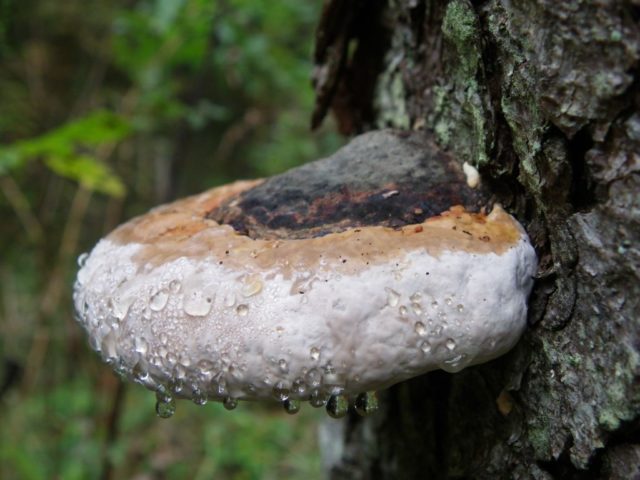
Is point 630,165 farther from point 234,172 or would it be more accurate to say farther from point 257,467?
point 234,172

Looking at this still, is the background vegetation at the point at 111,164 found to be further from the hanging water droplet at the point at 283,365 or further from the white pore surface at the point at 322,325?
the hanging water droplet at the point at 283,365

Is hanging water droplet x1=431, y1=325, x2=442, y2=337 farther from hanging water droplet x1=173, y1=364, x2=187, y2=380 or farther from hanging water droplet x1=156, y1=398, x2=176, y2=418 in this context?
hanging water droplet x1=156, y1=398, x2=176, y2=418

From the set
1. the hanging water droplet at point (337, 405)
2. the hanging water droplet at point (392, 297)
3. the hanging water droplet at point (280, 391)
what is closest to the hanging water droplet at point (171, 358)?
the hanging water droplet at point (280, 391)

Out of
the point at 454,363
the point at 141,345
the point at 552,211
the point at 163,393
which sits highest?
the point at 552,211

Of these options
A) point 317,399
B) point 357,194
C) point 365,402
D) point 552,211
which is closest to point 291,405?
point 317,399

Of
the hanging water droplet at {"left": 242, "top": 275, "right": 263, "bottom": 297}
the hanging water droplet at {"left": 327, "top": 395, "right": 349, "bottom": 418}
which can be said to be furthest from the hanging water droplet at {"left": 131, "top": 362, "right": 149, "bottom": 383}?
the hanging water droplet at {"left": 327, "top": 395, "right": 349, "bottom": 418}

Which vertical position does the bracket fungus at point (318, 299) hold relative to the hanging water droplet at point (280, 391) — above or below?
above

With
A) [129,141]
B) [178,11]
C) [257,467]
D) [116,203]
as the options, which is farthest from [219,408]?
[129,141]

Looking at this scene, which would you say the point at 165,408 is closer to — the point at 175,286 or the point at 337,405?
the point at 175,286
